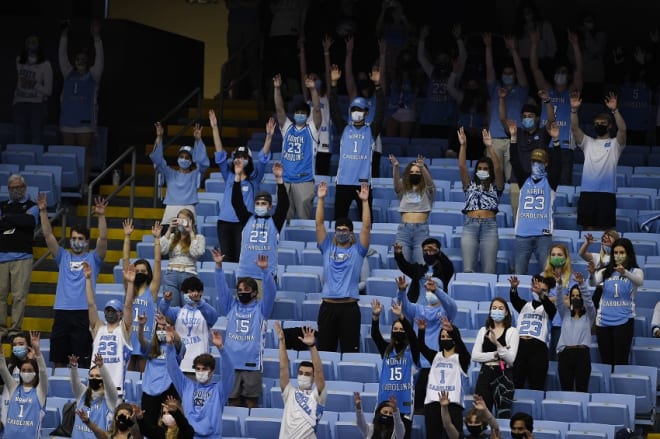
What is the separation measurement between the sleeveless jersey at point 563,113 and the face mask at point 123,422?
7222mm

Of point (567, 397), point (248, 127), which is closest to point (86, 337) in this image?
point (567, 397)

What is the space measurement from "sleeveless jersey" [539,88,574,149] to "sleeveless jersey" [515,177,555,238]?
6.07 feet

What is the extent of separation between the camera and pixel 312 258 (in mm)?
17359

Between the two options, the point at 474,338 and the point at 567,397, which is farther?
the point at 474,338

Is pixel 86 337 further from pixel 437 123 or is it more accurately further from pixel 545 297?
pixel 437 123

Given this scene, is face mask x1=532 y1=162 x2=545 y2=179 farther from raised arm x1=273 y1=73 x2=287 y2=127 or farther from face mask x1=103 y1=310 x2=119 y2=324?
face mask x1=103 y1=310 x2=119 y2=324

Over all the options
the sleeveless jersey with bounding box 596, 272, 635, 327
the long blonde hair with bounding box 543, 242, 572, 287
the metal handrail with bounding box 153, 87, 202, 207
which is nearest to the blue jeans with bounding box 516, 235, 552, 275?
the long blonde hair with bounding box 543, 242, 572, 287

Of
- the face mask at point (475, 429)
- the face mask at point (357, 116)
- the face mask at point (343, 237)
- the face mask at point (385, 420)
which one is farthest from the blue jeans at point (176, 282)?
the face mask at point (475, 429)

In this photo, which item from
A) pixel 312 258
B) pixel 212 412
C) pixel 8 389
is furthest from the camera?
pixel 312 258

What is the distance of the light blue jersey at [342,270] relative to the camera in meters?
15.6

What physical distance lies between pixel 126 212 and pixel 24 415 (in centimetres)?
552

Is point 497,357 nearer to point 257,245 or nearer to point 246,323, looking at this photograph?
point 246,323

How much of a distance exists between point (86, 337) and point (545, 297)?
4.60 metres

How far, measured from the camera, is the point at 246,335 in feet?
49.4
